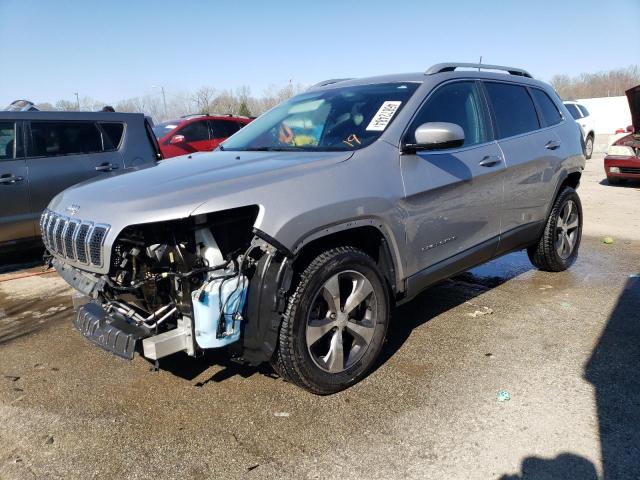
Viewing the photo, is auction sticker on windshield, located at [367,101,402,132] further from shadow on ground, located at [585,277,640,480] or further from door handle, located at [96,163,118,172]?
door handle, located at [96,163,118,172]

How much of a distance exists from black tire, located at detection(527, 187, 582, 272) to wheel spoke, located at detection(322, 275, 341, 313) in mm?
2963

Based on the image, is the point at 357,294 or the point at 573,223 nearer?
the point at 357,294

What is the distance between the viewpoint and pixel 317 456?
2.55 meters

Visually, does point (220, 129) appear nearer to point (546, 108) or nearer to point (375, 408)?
point (546, 108)

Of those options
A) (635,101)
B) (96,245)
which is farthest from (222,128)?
(96,245)

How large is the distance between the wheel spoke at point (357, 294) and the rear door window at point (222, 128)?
996cm

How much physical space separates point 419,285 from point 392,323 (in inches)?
30.0

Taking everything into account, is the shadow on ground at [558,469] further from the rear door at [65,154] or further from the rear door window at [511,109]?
the rear door at [65,154]

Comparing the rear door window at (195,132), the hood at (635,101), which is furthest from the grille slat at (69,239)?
the hood at (635,101)

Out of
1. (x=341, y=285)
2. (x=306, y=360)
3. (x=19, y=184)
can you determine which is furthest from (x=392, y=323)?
(x=19, y=184)

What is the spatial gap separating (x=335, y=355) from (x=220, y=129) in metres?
10.4

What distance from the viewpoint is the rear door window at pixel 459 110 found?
3.65 metres

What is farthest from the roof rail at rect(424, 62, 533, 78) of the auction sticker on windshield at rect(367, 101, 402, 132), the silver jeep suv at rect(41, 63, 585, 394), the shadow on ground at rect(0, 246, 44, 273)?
the shadow on ground at rect(0, 246, 44, 273)

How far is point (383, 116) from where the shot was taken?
348 centimetres
